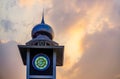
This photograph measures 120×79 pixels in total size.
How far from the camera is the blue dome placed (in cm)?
5538

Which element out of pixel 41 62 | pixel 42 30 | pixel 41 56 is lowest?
pixel 41 62

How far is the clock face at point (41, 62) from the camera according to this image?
5253cm

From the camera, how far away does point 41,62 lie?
52781 mm

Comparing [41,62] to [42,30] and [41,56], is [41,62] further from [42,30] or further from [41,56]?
[42,30]

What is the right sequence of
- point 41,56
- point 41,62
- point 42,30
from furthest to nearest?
point 42,30 → point 41,56 → point 41,62

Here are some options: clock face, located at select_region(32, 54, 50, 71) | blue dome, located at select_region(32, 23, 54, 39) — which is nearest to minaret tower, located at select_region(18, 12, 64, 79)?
clock face, located at select_region(32, 54, 50, 71)

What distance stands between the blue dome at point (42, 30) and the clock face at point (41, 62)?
3852mm

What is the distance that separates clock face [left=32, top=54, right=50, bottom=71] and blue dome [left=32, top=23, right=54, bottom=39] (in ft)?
12.6

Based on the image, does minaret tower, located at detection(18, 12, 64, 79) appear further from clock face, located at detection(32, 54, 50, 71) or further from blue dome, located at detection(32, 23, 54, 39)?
blue dome, located at detection(32, 23, 54, 39)

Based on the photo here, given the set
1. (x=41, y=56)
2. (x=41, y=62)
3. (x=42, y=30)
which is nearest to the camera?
(x=41, y=62)

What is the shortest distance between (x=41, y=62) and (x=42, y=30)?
186 inches

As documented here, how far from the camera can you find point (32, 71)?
52.4 m

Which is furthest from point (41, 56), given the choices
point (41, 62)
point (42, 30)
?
point (42, 30)

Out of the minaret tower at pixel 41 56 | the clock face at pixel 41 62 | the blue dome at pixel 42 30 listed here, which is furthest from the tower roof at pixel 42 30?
the clock face at pixel 41 62
